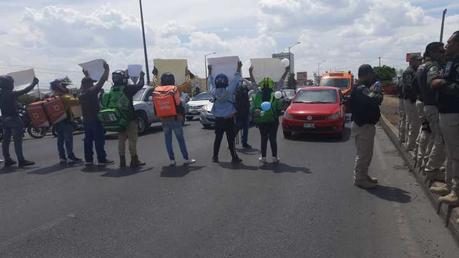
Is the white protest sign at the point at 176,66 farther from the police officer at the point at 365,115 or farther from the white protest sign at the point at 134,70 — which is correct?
the police officer at the point at 365,115

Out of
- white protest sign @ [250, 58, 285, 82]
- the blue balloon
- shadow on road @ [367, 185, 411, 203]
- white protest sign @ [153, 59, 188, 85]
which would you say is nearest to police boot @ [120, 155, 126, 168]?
the blue balloon

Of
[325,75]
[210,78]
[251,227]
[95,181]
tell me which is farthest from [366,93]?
[325,75]

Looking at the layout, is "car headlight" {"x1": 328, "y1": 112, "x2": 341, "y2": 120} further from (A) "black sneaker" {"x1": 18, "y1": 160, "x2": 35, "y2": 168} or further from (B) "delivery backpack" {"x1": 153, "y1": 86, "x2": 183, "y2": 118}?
(A) "black sneaker" {"x1": 18, "y1": 160, "x2": 35, "y2": 168}

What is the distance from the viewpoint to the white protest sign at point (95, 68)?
975 cm

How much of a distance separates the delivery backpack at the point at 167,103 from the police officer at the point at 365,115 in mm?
3594

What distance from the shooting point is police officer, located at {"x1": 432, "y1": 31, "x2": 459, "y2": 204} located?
16.8 ft

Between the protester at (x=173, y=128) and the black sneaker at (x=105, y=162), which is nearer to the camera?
the protester at (x=173, y=128)

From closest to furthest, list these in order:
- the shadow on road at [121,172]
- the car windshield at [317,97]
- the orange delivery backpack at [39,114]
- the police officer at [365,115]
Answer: the police officer at [365,115]
the shadow on road at [121,172]
the orange delivery backpack at [39,114]
the car windshield at [317,97]

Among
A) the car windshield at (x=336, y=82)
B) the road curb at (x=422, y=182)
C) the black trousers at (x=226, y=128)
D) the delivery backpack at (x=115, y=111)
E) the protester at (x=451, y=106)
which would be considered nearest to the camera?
the road curb at (x=422, y=182)

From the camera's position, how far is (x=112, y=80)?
367 inches

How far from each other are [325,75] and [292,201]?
17.9 meters

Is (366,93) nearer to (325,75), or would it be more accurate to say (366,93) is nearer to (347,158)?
(347,158)

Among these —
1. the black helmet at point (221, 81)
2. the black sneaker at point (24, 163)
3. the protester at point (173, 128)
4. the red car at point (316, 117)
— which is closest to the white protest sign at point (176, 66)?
the red car at point (316, 117)

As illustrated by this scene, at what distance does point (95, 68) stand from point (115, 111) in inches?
50.7
